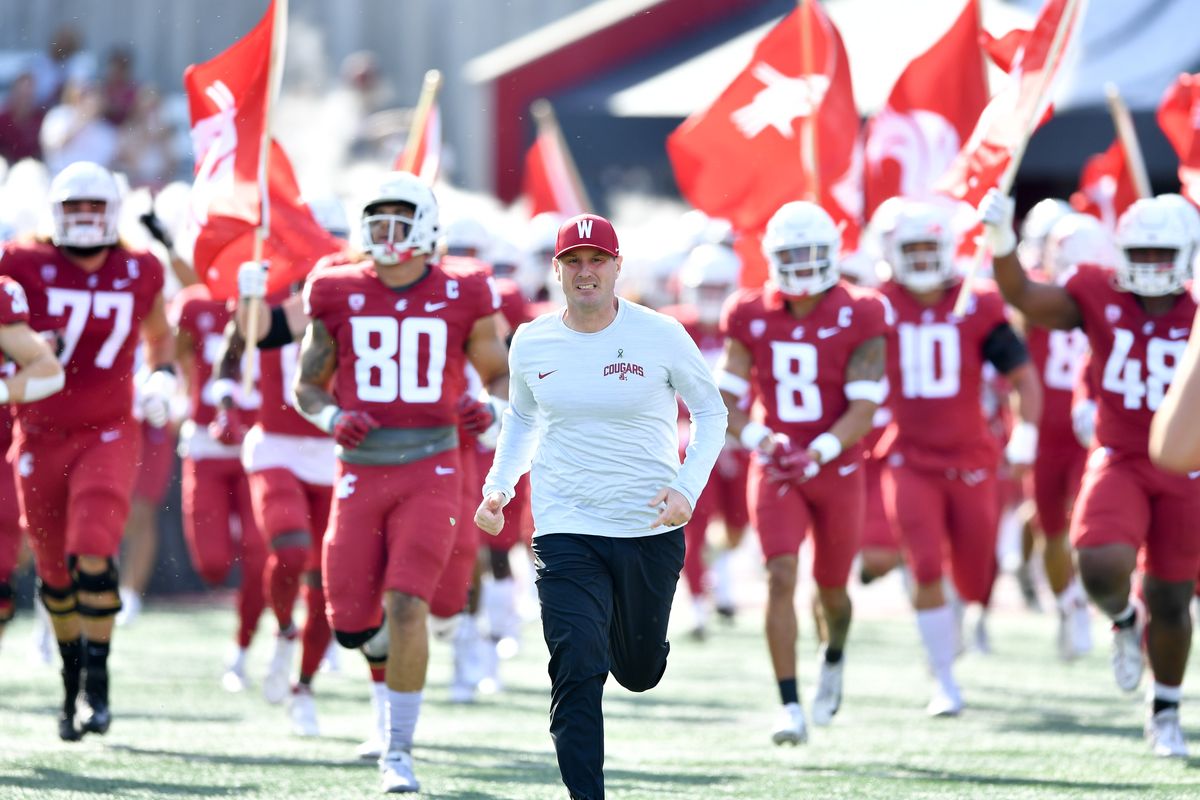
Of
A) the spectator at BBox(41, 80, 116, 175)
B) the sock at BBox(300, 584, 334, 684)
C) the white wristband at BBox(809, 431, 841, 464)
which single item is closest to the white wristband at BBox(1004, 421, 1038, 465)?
the white wristband at BBox(809, 431, 841, 464)

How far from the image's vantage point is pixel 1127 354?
833 centimetres

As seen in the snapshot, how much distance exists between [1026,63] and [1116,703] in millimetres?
2871

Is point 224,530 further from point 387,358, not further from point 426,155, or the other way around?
point 387,358

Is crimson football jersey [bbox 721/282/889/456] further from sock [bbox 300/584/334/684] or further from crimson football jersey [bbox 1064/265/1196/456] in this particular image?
sock [bbox 300/584/334/684]

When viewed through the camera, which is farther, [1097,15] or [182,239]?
[1097,15]

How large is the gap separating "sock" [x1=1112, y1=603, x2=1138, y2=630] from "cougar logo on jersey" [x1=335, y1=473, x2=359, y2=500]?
3.04 m

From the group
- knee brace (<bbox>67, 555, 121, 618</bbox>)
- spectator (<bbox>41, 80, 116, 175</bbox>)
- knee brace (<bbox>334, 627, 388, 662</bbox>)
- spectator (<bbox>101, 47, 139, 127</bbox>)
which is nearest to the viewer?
knee brace (<bbox>334, 627, 388, 662</bbox>)

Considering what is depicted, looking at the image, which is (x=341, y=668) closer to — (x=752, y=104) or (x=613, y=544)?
(x=752, y=104)

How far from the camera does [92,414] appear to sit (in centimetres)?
848

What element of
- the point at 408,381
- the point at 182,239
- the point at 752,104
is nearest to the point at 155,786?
the point at 408,381

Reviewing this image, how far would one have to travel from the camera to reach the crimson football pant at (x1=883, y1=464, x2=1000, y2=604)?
387 inches

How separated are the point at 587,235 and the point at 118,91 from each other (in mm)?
13912

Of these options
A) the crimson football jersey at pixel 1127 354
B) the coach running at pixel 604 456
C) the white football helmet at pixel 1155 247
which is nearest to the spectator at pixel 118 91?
the crimson football jersey at pixel 1127 354

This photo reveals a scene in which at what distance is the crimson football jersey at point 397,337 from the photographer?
772 centimetres
